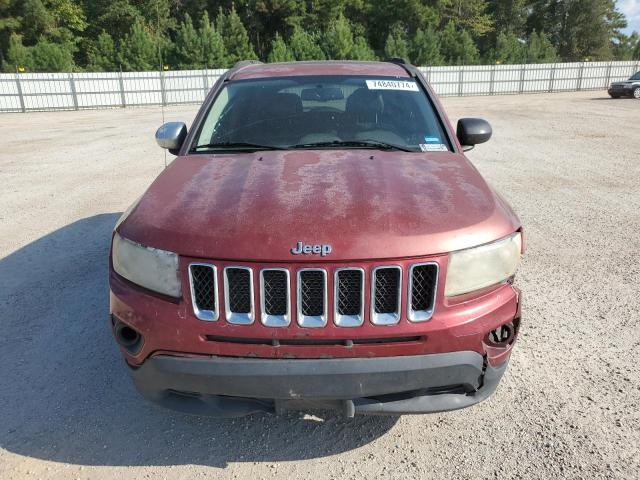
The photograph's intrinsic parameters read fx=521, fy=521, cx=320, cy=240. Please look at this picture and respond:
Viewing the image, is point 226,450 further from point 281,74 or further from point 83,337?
point 281,74

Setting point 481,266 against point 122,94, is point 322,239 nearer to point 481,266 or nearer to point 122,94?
point 481,266

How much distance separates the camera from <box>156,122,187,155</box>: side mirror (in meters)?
3.51

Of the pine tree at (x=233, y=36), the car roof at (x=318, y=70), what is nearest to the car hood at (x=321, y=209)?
the car roof at (x=318, y=70)

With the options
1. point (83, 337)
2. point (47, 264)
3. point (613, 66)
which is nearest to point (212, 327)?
point (83, 337)

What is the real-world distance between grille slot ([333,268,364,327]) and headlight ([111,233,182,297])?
0.64m

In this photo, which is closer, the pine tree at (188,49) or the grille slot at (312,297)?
the grille slot at (312,297)

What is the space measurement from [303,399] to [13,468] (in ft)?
4.71

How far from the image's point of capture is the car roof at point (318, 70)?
12.5 feet

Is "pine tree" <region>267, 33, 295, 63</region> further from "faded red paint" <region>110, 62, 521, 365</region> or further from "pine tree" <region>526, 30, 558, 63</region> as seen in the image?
"faded red paint" <region>110, 62, 521, 365</region>

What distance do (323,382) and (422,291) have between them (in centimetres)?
53

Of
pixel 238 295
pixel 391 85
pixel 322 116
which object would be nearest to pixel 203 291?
pixel 238 295

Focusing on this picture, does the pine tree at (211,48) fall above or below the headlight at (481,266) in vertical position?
above

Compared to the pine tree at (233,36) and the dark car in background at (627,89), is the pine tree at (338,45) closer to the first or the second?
the pine tree at (233,36)

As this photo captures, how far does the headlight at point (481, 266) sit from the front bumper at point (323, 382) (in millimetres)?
275
